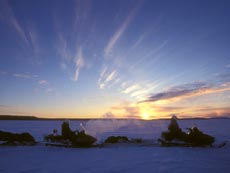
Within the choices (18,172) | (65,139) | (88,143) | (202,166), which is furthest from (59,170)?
(65,139)

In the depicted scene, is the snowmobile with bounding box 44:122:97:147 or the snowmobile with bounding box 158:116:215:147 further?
the snowmobile with bounding box 44:122:97:147

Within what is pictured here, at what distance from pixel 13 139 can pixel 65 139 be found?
5.39m

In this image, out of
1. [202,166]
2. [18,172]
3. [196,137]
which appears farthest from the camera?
[196,137]

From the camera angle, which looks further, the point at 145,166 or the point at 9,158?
the point at 9,158

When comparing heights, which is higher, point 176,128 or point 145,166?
point 176,128

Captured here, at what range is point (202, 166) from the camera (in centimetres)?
1463

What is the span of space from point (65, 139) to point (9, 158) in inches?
334

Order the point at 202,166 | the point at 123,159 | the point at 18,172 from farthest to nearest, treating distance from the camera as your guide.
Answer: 1. the point at 123,159
2. the point at 202,166
3. the point at 18,172

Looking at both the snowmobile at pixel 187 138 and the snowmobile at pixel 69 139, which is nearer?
the snowmobile at pixel 187 138

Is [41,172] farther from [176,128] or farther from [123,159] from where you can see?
[176,128]

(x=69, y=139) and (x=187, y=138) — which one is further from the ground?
(x=69, y=139)

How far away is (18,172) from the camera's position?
43.8ft

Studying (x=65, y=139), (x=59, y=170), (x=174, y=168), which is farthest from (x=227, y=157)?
(x=65, y=139)

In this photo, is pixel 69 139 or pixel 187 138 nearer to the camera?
pixel 187 138
